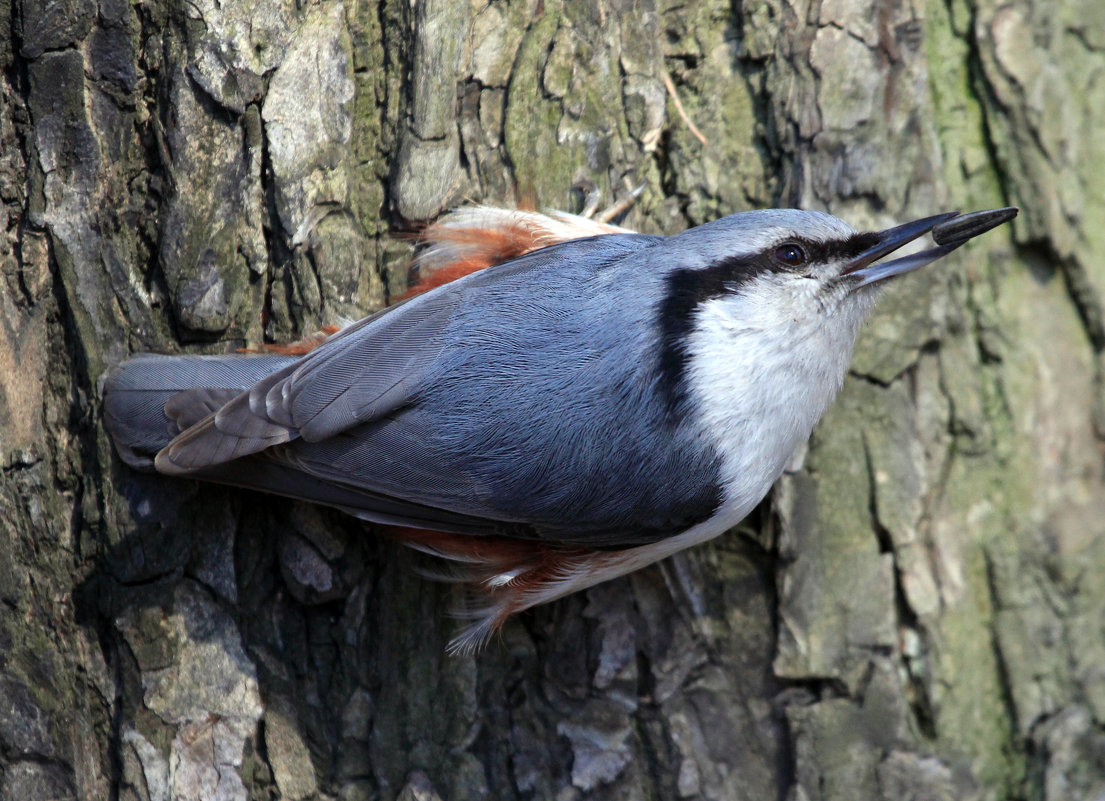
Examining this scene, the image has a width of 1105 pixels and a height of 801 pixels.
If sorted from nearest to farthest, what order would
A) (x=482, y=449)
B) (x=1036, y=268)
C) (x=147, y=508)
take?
(x=482, y=449) → (x=147, y=508) → (x=1036, y=268)

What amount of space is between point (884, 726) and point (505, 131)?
5.44ft

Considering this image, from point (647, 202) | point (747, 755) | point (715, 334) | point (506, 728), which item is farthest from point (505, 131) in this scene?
point (747, 755)

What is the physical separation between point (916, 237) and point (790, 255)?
10.2 inches

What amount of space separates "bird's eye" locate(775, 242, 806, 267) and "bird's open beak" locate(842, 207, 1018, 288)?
106 millimetres

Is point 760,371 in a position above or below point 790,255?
below

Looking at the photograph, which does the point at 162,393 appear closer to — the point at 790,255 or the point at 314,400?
the point at 314,400

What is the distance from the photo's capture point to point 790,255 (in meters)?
2.04

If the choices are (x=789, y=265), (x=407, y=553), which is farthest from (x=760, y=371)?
(x=407, y=553)

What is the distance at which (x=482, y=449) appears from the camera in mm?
1937

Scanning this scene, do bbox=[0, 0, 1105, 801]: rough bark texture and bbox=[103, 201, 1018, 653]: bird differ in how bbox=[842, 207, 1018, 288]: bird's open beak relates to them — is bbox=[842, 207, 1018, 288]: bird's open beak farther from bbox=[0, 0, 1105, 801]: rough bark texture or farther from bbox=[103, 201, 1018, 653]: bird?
bbox=[0, 0, 1105, 801]: rough bark texture

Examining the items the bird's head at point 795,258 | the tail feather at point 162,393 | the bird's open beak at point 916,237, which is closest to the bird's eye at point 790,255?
the bird's head at point 795,258

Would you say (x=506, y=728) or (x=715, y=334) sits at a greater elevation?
(x=715, y=334)

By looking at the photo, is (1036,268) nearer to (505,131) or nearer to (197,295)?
(505,131)

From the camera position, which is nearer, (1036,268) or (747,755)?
(747,755)
